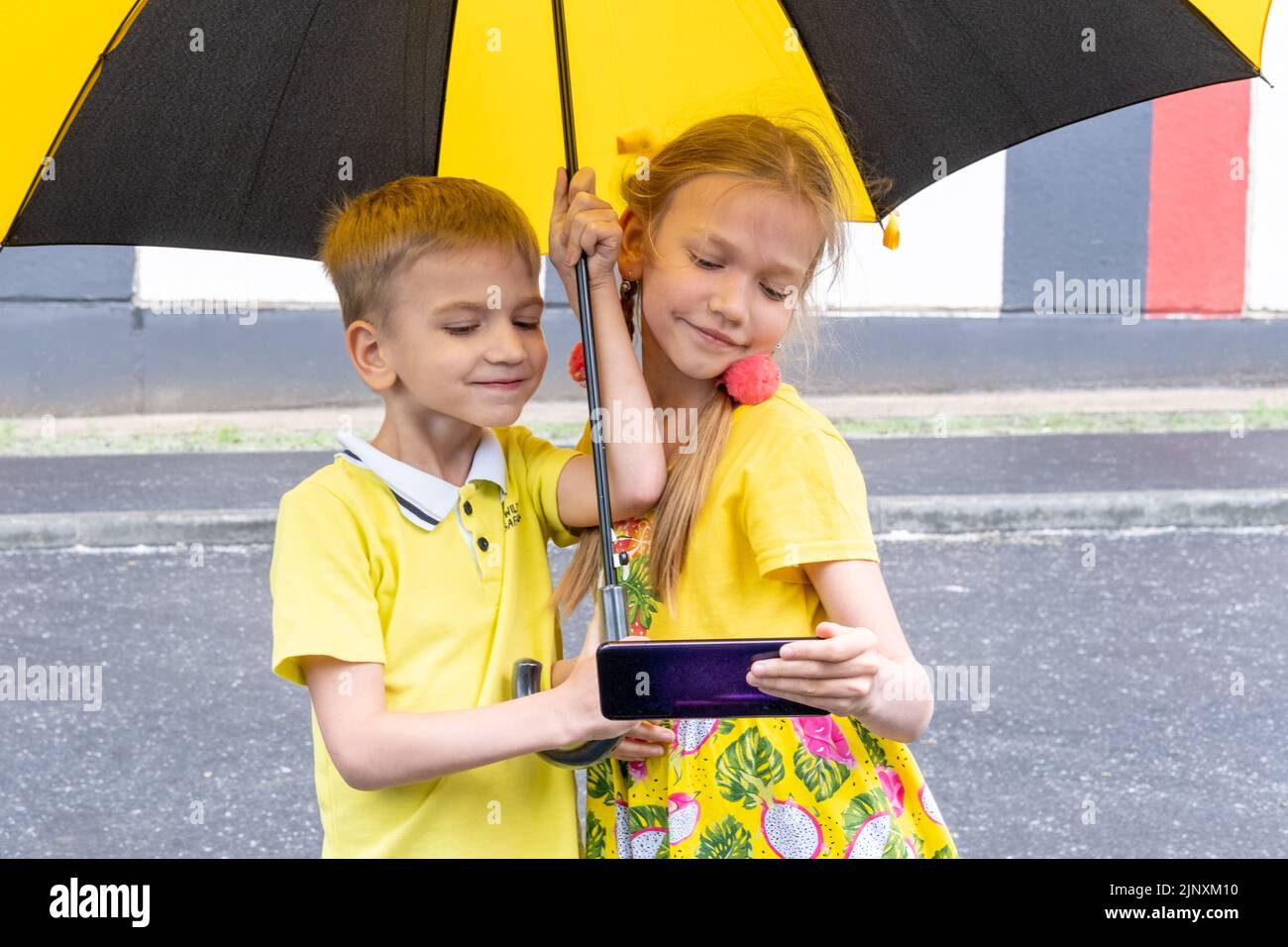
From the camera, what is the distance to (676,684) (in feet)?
6.02

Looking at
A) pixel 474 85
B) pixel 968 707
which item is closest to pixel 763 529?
pixel 474 85

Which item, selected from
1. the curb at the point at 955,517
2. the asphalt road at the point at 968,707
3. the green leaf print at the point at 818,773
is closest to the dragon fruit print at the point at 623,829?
the green leaf print at the point at 818,773

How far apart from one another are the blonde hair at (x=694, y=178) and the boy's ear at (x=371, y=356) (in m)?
0.35

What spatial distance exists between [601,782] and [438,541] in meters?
0.44

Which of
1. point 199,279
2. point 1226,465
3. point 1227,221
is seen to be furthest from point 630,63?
point 1227,221

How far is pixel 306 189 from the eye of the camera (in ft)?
7.79

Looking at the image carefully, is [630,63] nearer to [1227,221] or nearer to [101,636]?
[101,636]

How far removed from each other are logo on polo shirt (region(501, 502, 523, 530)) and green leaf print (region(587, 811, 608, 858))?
→ 425mm

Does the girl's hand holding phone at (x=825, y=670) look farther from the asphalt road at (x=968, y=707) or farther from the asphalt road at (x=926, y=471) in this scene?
the asphalt road at (x=926, y=471)

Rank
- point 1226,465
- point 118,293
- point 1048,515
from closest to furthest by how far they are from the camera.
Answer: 1. point 1048,515
2. point 1226,465
3. point 118,293

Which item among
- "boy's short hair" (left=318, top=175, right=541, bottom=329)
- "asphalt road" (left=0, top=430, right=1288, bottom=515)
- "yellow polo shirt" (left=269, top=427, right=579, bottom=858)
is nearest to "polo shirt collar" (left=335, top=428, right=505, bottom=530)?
"yellow polo shirt" (left=269, top=427, right=579, bottom=858)

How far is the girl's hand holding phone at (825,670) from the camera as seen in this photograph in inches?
69.9

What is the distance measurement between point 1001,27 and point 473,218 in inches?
31.6

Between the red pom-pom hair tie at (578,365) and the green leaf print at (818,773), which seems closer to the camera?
the green leaf print at (818,773)
